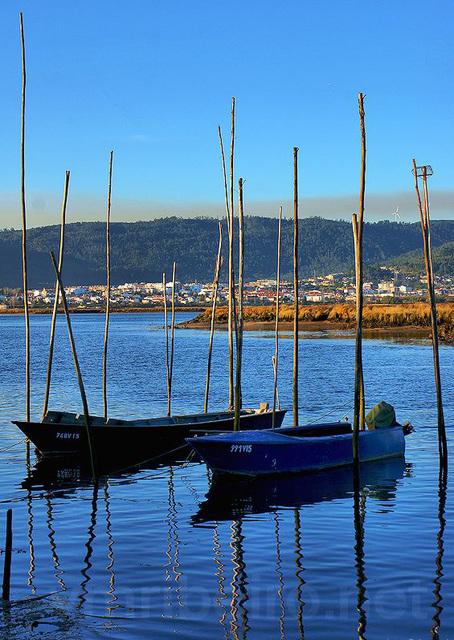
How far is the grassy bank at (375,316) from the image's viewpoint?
10125 cm

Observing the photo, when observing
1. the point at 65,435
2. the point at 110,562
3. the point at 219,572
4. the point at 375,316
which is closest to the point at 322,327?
the point at 375,316

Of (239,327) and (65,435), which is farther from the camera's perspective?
(65,435)

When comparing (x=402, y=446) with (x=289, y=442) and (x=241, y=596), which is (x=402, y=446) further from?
(x=241, y=596)

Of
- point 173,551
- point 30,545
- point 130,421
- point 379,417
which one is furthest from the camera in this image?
point 130,421

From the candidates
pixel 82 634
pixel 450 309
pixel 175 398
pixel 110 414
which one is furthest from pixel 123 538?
pixel 450 309

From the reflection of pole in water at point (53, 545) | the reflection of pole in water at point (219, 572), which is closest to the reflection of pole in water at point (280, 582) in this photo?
the reflection of pole in water at point (219, 572)

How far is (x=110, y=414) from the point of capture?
125 ft

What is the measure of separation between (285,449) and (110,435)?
628 cm

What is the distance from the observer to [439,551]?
1641 centimetres

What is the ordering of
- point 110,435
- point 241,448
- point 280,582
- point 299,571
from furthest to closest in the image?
point 110,435
point 241,448
point 299,571
point 280,582

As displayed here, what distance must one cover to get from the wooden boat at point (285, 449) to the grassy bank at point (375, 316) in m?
64.3

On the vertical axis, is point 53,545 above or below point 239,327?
below

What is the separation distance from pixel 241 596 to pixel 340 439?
429 inches

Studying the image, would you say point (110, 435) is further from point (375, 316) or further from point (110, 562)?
point (375, 316)
